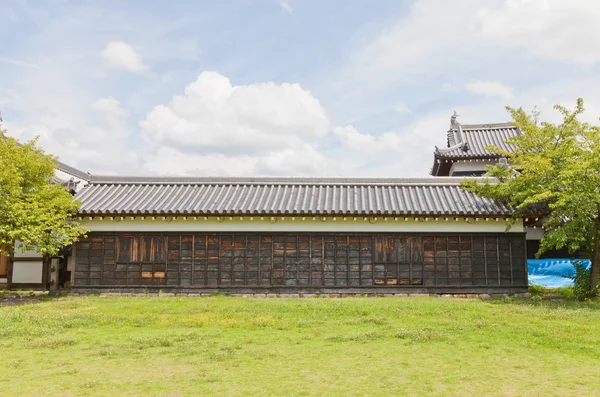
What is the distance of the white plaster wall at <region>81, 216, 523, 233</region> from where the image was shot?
19.5 meters

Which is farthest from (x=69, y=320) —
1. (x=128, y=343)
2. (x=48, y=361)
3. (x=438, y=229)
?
(x=438, y=229)

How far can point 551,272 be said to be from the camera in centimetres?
2253

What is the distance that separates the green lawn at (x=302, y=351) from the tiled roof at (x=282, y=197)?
5016 mm

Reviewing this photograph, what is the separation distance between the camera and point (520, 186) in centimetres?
1770

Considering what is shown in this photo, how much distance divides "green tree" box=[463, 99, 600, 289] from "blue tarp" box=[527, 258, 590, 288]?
3846 millimetres

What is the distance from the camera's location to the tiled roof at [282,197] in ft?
63.1

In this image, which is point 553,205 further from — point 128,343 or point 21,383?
point 21,383

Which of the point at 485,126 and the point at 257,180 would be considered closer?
the point at 257,180

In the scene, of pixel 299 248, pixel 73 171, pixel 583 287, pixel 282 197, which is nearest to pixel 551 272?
pixel 583 287

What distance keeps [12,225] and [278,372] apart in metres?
12.4

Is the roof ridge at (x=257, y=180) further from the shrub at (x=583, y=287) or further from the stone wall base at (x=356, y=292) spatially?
the shrub at (x=583, y=287)

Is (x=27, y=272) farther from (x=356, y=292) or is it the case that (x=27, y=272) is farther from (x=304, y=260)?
(x=356, y=292)

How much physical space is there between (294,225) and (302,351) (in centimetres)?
1050

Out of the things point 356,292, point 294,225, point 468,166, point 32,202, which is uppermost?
point 468,166
